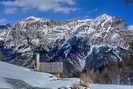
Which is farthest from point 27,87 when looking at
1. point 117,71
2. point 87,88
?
point 117,71

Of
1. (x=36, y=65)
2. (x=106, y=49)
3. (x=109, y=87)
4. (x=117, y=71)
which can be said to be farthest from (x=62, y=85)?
(x=106, y=49)

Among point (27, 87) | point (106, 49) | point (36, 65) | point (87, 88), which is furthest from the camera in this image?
point (106, 49)

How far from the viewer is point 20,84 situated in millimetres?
6949

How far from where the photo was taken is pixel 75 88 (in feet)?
26.3

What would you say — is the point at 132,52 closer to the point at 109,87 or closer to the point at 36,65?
the point at 36,65

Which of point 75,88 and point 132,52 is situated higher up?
point 132,52

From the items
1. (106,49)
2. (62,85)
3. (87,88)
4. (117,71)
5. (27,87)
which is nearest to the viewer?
(27,87)

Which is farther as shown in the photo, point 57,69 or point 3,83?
point 57,69

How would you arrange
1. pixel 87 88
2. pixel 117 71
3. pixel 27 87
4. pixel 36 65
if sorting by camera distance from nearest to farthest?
1. pixel 27 87
2. pixel 87 88
3. pixel 36 65
4. pixel 117 71

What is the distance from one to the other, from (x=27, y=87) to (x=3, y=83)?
0.76 metres

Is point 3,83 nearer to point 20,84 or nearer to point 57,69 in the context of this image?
point 20,84

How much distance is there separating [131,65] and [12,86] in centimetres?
1965

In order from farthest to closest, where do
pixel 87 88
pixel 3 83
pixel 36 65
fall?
1. pixel 36 65
2. pixel 87 88
3. pixel 3 83

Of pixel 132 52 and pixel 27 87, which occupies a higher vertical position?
pixel 132 52
